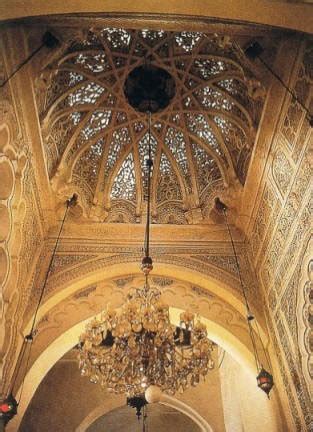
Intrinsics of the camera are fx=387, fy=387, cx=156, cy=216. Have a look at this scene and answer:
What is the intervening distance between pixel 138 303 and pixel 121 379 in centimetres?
66

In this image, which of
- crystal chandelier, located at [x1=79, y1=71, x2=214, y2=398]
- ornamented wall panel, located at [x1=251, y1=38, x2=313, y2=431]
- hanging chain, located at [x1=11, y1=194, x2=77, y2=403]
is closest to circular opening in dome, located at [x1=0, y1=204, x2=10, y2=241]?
hanging chain, located at [x1=11, y1=194, x2=77, y2=403]

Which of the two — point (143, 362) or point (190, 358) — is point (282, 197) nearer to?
point (190, 358)

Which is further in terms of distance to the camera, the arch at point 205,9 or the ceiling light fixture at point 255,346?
the ceiling light fixture at point 255,346

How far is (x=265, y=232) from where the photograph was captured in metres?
4.98

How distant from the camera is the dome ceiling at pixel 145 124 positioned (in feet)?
15.3

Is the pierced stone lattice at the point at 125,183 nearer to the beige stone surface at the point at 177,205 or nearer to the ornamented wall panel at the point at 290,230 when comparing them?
the beige stone surface at the point at 177,205

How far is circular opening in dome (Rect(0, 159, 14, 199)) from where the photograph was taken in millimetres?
3861

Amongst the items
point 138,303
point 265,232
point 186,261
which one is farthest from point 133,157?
point 138,303

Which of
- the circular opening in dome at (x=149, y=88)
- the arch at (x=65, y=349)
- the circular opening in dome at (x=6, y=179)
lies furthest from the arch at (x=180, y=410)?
the circular opening in dome at (x=149, y=88)

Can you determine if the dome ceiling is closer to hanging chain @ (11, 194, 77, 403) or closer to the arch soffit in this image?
hanging chain @ (11, 194, 77, 403)

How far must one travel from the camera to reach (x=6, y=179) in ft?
12.9

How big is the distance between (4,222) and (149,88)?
255 cm

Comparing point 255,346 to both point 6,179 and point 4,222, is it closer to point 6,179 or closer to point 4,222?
point 4,222

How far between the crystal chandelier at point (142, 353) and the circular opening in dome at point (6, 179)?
1.59 meters
